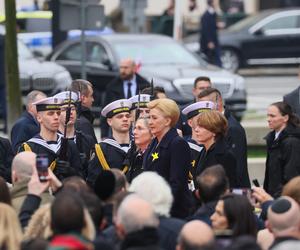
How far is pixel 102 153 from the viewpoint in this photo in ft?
37.7

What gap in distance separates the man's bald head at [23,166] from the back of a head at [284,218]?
1966 mm

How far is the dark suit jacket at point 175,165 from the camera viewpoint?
Answer: 1026 cm

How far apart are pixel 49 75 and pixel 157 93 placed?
9.11m

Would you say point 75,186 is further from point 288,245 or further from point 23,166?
point 288,245

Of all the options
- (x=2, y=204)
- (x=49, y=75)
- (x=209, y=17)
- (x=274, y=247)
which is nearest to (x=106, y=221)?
(x=2, y=204)

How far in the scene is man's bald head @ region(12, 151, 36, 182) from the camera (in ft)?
30.3

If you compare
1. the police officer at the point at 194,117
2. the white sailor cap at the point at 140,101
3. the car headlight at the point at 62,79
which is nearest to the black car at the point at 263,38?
the car headlight at the point at 62,79

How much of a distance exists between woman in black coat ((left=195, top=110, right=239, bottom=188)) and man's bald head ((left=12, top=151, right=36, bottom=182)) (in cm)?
199

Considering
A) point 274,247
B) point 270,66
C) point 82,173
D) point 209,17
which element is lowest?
point 270,66

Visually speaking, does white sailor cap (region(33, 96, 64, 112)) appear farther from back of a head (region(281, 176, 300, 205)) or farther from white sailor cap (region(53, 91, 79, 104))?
back of a head (region(281, 176, 300, 205))

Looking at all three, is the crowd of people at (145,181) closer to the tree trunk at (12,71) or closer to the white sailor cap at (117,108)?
the white sailor cap at (117,108)

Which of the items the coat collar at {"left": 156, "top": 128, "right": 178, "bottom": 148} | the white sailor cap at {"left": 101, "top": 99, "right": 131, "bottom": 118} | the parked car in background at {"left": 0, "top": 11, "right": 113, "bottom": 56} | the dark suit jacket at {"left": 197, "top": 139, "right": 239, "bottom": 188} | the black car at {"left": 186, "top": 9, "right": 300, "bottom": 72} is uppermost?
the coat collar at {"left": 156, "top": 128, "right": 178, "bottom": 148}

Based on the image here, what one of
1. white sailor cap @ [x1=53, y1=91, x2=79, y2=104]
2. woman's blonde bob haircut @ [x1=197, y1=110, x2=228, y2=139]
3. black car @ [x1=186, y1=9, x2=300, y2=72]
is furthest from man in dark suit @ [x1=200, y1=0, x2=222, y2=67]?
woman's blonde bob haircut @ [x1=197, y1=110, x2=228, y2=139]

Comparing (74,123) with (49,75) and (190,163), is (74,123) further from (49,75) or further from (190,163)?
(49,75)
